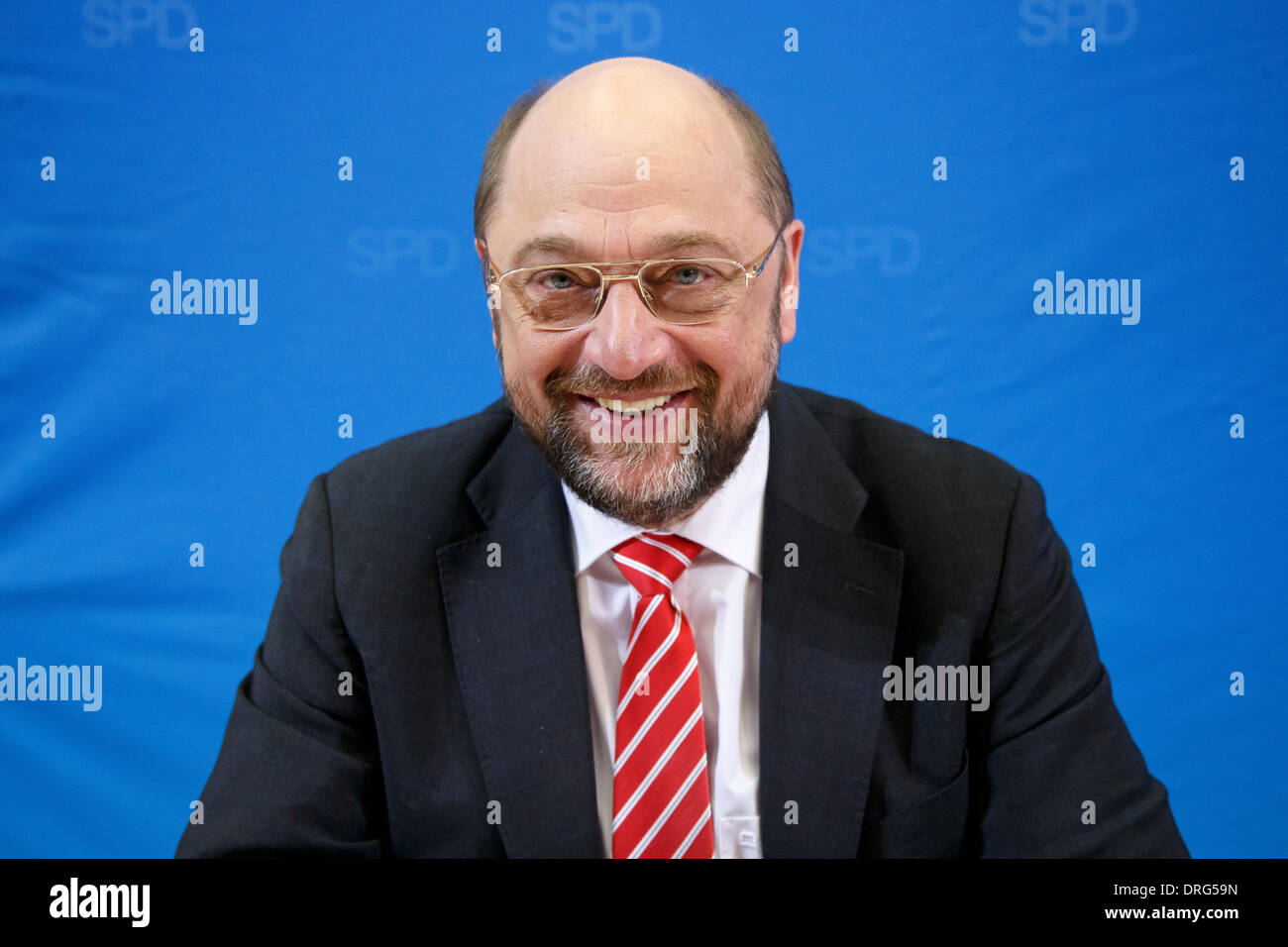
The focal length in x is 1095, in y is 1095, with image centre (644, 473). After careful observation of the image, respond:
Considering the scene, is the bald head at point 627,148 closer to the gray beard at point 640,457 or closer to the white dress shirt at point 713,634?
the gray beard at point 640,457

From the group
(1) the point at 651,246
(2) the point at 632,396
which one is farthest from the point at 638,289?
(2) the point at 632,396

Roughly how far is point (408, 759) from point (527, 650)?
28 cm

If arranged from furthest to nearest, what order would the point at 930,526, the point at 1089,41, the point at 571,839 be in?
the point at 1089,41 < the point at 930,526 < the point at 571,839

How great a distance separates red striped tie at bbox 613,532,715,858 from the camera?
1891 millimetres

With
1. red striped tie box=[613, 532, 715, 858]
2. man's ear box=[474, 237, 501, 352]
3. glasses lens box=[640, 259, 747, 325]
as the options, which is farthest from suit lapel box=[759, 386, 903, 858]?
man's ear box=[474, 237, 501, 352]

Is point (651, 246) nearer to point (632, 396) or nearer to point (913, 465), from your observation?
point (632, 396)

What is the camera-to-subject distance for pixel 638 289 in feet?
6.00

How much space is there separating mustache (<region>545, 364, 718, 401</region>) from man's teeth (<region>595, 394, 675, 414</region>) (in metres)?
0.01

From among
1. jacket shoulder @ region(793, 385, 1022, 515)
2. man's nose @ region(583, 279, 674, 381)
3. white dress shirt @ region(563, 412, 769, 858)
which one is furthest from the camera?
jacket shoulder @ region(793, 385, 1022, 515)

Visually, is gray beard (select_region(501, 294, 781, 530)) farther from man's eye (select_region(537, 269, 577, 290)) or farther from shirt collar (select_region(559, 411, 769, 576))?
man's eye (select_region(537, 269, 577, 290))

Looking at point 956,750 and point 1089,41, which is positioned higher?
point 1089,41
